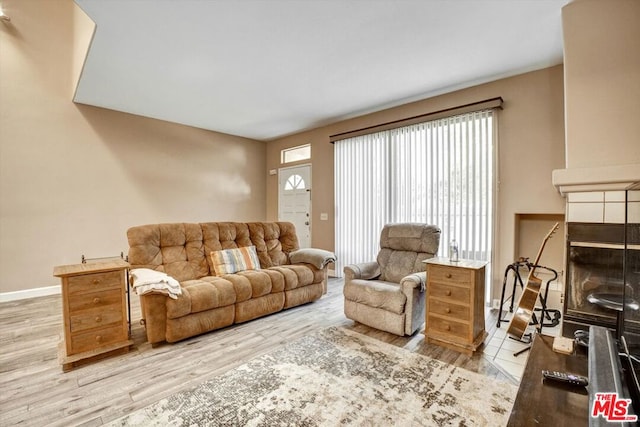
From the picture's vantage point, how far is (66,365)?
7.04 feet

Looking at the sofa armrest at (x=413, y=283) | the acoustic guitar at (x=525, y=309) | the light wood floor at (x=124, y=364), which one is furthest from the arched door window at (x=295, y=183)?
the acoustic guitar at (x=525, y=309)

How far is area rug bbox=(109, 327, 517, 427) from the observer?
1.62 m

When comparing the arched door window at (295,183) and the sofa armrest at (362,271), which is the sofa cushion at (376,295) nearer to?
the sofa armrest at (362,271)

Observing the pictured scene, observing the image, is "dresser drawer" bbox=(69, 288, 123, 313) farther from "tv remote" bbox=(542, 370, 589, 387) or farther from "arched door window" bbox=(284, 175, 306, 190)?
"arched door window" bbox=(284, 175, 306, 190)

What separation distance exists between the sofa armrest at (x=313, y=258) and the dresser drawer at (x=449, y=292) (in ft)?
4.67

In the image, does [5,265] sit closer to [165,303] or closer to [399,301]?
[165,303]

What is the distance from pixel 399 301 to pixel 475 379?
0.81m

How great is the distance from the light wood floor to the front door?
8.39ft

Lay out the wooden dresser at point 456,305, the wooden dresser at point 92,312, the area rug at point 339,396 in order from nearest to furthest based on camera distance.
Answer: the area rug at point 339,396
the wooden dresser at point 92,312
the wooden dresser at point 456,305

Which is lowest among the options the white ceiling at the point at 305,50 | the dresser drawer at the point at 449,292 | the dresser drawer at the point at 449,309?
the dresser drawer at the point at 449,309

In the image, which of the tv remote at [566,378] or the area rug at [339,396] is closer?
the tv remote at [566,378]

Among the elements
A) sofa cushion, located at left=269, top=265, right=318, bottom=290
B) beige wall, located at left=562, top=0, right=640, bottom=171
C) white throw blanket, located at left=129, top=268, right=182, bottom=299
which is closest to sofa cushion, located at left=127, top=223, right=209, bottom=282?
white throw blanket, located at left=129, top=268, right=182, bottom=299

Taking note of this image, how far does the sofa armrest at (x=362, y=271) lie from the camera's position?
3.09 metres

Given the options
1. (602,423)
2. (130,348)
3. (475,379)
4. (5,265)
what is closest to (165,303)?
(130,348)
